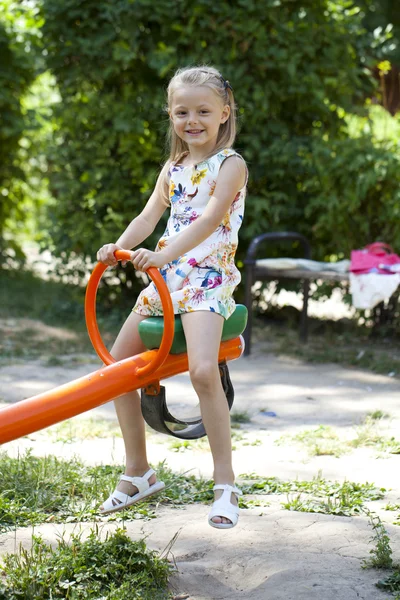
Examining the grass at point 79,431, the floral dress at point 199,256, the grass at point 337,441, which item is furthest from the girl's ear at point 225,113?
the grass at point 79,431

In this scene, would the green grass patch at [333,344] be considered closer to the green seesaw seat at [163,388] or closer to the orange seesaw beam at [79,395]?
the green seesaw seat at [163,388]

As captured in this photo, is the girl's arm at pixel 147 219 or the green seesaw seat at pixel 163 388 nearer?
the green seesaw seat at pixel 163 388

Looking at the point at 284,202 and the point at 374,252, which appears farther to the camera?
the point at 284,202

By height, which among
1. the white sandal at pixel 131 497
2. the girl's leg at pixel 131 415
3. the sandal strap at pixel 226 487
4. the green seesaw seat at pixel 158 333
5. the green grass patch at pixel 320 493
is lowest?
the green grass patch at pixel 320 493

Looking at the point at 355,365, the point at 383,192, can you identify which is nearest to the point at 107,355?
the point at 355,365

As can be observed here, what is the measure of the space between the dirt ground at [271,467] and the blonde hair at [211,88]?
123 centimetres

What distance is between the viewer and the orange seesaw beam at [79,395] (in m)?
2.20

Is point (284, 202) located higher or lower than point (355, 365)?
higher

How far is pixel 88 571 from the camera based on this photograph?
89.4 inches

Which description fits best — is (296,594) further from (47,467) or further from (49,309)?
(49,309)

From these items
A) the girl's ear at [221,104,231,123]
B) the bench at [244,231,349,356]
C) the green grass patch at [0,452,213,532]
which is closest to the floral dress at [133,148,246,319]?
the girl's ear at [221,104,231,123]

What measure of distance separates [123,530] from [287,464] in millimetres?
1081

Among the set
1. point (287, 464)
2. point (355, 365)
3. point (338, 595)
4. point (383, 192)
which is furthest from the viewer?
point (383, 192)

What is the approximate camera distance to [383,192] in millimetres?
5797
